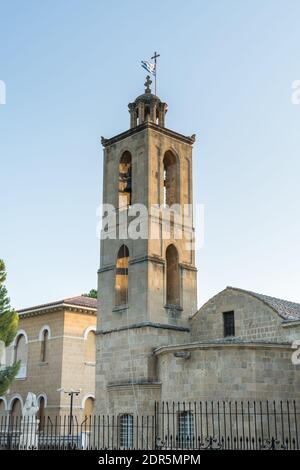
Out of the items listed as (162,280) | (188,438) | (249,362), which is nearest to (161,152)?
(162,280)

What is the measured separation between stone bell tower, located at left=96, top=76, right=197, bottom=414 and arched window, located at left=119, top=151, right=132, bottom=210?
5cm

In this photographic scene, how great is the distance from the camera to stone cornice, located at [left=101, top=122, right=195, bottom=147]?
93.6ft

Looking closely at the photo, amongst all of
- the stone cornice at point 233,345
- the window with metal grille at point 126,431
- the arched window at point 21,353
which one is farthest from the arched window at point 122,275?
the arched window at point 21,353

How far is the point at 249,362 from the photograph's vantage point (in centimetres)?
2170

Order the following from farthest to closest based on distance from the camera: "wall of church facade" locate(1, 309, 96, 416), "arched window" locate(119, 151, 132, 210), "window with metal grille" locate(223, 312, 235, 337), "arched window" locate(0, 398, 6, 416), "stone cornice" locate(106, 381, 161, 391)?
"arched window" locate(0, 398, 6, 416), "wall of church facade" locate(1, 309, 96, 416), "arched window" locate(119, 151, 132, 210), "window with metal grille" locate(223, 312, 235, 337), "stone cornice" locate(106, 381, 161, 391)

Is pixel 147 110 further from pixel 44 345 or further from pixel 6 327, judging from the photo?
pixel 44 345

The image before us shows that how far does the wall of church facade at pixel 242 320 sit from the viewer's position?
24125 mm

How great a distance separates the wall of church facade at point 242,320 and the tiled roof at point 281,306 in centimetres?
15

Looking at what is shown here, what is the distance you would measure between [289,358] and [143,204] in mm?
9514

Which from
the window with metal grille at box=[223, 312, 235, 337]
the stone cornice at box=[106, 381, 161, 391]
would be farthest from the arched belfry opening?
the stone cornice at box=[106, 381, 161, 391]

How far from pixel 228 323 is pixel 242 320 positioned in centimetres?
95

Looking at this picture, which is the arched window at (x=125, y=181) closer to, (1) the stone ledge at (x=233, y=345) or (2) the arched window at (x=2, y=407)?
(1) the stone ledge at (x=233, y=345)

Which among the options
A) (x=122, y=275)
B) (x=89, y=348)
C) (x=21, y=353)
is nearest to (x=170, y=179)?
(x=122, y=275)

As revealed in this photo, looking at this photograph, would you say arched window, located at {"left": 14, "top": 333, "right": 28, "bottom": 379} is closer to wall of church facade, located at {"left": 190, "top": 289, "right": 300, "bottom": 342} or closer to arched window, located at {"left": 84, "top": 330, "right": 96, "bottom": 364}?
arched window, located at {"left": 84, "top": 330, "right": 96, "bottom": 364}
